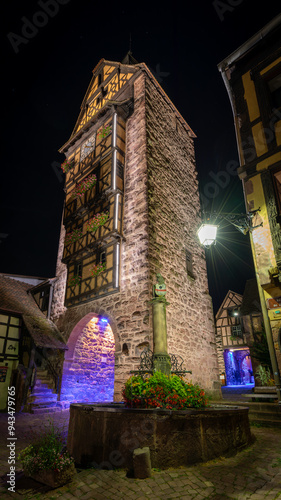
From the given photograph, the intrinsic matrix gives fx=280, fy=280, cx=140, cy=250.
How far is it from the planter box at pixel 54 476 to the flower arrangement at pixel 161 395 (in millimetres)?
1445

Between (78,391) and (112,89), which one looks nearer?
(78,391)

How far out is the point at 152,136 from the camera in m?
11.7

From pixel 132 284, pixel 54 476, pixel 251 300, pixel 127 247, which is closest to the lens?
pixel 54 476

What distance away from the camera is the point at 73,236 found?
40.4ft

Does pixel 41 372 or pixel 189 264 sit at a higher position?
pixel 189 264

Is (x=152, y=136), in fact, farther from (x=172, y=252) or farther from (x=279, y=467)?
(x=279, y=467)

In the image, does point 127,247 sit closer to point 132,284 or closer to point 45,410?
point 132,284

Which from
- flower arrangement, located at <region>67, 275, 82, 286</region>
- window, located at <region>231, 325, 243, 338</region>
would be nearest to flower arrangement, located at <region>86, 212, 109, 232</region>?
flower arrangement, located at <region>67, 275, 82, 286</region>

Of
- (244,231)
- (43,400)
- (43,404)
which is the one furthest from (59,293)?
(244,231)

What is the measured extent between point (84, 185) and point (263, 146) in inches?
286

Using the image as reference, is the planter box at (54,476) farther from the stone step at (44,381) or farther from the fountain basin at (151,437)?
the stone step at (44,381)

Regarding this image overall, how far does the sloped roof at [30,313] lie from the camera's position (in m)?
11.2

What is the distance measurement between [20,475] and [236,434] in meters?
3.25

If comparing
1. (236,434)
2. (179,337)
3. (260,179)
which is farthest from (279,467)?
(260,179)
